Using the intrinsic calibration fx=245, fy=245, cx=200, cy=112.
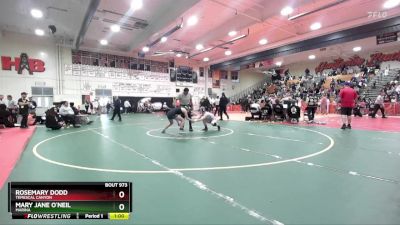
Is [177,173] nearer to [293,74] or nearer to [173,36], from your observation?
[173,36]

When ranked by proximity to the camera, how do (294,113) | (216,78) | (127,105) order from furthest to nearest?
(216,78)
(127,105)
(294,113)

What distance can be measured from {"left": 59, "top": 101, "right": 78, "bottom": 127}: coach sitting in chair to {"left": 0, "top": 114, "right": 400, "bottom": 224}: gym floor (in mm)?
5165

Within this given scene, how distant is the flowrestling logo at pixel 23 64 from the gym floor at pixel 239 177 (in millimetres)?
16806

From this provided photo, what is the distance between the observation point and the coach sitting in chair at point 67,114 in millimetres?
10617

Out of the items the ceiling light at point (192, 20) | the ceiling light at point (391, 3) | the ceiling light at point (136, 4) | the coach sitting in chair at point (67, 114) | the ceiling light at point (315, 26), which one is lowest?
the coach sitting in chair at point (67, 114)

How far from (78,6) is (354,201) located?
1405cm

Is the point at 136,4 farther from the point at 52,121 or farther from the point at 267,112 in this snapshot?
the point at 267,112

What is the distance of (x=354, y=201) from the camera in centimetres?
252

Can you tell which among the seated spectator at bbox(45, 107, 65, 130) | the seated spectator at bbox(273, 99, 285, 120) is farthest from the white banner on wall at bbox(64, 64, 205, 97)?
the seated spectator at bbox(273, 99, 285, 120)

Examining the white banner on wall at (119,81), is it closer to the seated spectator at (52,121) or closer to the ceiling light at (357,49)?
the seated spectator at (52,121)

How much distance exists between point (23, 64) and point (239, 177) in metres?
21.5

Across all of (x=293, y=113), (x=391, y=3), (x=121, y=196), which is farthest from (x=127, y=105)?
(x=121, y=196)

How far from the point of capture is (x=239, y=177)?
3.35m

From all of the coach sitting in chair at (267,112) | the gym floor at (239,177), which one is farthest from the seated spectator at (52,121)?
the coach sitting in chair at (267,112)
